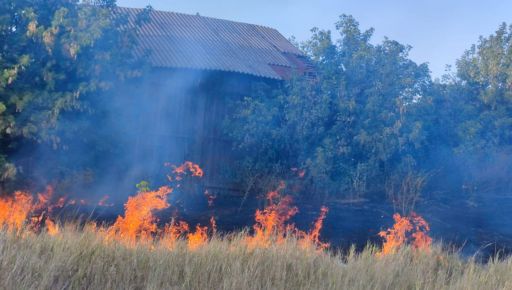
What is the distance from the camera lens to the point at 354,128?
14.2 meters

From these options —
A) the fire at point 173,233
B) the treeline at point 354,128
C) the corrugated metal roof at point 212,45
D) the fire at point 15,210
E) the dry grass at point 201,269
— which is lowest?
the dry grass at point 201,269

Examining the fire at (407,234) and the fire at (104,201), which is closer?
the fire at (407,234)

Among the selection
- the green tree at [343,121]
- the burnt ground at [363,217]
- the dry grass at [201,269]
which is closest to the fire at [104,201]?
the burnt ground at [363,217]

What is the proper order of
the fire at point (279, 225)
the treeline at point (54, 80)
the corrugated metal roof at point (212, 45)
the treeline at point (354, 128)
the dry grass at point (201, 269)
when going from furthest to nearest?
the corrugated metal roof at point (212, 45) → the treeline at point (354, 128) → the treeline at point (54, 80) → the fire at point (279, 225) → the dry grass at point (201, 269)

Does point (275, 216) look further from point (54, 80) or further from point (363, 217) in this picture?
point (54, 80)

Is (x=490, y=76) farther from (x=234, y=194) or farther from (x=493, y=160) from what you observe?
(x=234, y=194)

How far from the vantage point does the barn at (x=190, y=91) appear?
14289 mm

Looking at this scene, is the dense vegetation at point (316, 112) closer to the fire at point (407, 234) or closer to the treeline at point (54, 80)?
the treeline at point (54, 80)

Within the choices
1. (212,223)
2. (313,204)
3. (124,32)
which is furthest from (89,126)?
(313,204)

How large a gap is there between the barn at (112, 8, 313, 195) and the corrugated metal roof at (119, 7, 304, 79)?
0.03 metres

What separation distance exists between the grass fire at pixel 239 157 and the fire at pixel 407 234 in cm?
5

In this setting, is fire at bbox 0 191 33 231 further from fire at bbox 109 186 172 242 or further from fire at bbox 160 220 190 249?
fire at bbox 160 220 190 249

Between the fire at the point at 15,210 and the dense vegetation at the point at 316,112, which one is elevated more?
the dense vegetation at the point at 316,112

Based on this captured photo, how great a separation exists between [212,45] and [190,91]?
1640 mm
